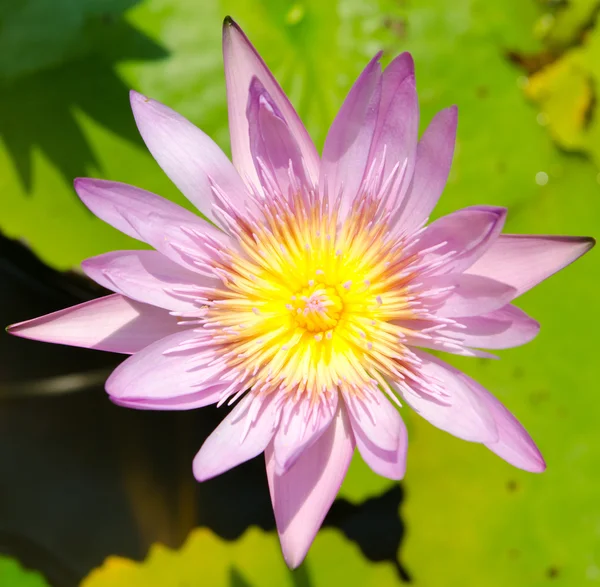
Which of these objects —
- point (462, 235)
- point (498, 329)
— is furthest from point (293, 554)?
point (462, 235)

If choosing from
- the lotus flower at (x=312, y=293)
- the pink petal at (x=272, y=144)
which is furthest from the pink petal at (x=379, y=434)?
the pink petal at (x=272, y=144)

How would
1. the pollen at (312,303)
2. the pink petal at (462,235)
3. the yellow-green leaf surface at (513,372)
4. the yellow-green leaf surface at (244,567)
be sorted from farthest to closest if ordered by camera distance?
1. the yellow-green leaf surface at (244,567)
2. the yellow-green leaf surface at (513,372)
3. the pollen at (312,303)
4. the pink petal at (462,235)

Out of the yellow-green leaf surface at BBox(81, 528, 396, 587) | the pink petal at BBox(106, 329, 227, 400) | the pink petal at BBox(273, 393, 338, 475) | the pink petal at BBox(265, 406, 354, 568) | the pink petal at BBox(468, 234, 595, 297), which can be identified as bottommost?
the yellow-green leaf surface at BBox(81, 528, 396, 587)

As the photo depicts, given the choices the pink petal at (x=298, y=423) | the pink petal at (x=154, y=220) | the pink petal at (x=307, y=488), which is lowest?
the pink petal at (x=307, y=488)

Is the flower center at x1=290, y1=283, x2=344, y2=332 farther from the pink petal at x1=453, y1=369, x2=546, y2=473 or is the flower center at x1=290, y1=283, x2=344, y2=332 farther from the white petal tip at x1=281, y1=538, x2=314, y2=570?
the white petal tip at x1=281, y1=538, x2=314, y2=570

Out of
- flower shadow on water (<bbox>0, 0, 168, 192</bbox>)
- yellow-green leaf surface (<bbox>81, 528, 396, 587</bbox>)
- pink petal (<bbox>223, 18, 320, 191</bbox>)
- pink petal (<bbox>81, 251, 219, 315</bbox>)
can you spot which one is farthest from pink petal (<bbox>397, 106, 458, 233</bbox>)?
yellow-green leaf surface (<bbox>81, 528, 396, 587</bbox>)

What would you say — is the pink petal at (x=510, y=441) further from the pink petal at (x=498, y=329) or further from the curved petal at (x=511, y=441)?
the pink petal at (x=498, y=329)

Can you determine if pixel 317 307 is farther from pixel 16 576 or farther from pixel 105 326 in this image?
pixel 16 576
